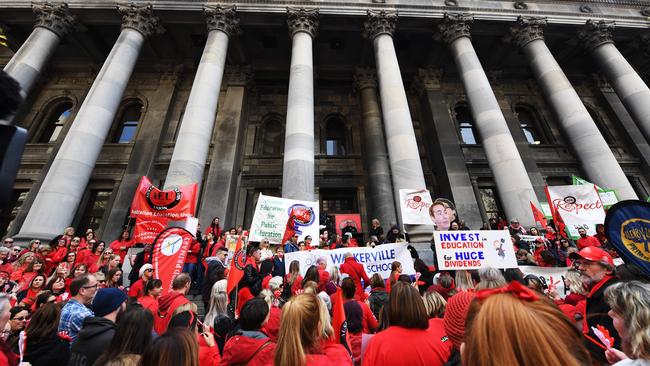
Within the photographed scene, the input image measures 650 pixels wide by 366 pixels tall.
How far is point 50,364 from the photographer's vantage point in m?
2.80

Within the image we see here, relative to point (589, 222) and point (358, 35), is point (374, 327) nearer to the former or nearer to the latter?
point (589, 222)

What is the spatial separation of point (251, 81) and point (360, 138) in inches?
316

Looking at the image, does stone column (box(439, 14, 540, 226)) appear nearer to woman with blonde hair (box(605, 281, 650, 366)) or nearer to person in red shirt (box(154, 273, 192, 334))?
woman with blonde hair (box(605, 281, 650, 366))

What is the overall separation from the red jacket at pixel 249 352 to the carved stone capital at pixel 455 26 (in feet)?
57.7

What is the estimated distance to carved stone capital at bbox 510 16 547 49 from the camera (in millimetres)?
15898

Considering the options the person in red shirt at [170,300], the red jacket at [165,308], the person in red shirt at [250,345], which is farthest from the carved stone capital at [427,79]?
the person in red shirt at [250,345]

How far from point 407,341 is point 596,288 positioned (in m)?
2.25

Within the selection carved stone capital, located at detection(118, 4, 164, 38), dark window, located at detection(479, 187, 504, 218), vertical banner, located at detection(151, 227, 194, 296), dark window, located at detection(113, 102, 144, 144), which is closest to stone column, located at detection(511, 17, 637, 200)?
dark window, located at detection(479, 187, 504, 218)

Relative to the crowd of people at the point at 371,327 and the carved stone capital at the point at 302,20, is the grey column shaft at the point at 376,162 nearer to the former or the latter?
the carved stone capital at the point at 302,20

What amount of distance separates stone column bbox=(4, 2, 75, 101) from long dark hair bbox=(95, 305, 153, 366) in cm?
1608

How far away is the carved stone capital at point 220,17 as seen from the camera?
1488 centimetres

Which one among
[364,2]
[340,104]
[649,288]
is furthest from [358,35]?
[649,288]

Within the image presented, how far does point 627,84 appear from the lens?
15.1 m

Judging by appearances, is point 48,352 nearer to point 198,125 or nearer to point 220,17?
point 198,125
